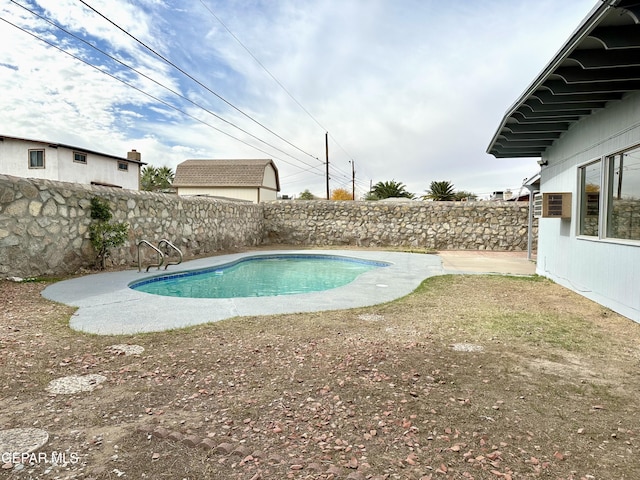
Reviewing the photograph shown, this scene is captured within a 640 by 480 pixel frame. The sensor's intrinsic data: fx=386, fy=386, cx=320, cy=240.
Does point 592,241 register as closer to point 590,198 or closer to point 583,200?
point 590,198

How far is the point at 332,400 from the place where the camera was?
269cm

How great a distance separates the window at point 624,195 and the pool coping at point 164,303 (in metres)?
3.16

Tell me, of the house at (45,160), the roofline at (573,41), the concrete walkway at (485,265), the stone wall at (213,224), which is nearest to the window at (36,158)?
the house at (45,160)

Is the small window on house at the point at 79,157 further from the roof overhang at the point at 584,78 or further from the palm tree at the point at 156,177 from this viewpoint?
the roof overhang at the point at 584,78

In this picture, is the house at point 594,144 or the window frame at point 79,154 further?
the window frame at point 79,154

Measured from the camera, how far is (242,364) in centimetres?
333

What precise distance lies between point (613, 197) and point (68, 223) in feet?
31.4

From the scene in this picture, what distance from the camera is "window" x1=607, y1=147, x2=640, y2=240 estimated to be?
5008 millimetres

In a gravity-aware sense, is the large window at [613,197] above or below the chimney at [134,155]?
below

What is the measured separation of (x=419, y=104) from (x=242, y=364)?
46.8 ft

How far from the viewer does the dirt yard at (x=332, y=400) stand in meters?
1.98

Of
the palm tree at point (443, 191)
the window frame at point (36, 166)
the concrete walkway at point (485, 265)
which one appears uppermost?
the window frame at point (36, 166)

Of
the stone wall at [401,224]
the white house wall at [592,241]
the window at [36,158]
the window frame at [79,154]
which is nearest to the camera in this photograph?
the white house wall at [592,241]

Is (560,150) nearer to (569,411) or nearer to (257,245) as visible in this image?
(569,411)
